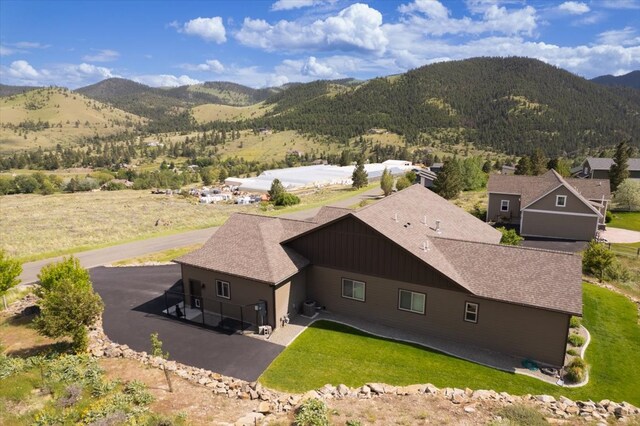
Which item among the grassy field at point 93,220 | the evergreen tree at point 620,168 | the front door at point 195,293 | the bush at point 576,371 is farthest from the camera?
the evergreen tree at point 620,168

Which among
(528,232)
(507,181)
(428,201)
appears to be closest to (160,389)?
(428,201)

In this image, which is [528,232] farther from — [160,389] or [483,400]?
[160,389]

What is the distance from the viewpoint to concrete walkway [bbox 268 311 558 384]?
58.3 ft

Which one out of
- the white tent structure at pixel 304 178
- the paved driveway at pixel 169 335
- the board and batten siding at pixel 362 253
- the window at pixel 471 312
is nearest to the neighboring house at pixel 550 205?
the board and batten siding at pixel 362 253

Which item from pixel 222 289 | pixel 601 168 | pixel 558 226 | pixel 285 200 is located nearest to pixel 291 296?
pixel 222 289

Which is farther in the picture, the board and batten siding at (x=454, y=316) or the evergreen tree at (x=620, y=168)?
the evergreen tree at (x=620, y=168)

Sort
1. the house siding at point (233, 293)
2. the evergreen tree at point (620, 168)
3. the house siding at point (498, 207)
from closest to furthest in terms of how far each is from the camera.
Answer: the house siding at point (233, 293) < the house siding at point (498, 207) < the evergreen tree at point (620, 168)

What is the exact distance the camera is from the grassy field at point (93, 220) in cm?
4209

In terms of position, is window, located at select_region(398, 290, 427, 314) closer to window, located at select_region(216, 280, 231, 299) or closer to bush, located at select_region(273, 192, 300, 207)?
window, located at select_region(216, 280, 231, 299)

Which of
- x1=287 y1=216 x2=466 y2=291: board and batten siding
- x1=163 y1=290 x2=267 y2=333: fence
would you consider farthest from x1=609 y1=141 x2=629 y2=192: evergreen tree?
x1=163 y1=290 x2=267 y2=333: fence

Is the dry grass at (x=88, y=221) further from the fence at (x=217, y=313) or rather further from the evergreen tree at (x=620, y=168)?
the evergreen tree at (x=620, y=168)

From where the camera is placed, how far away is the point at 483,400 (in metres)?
14.1

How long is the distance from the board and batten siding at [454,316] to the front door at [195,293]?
6973 mm

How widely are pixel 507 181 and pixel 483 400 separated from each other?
136ft
